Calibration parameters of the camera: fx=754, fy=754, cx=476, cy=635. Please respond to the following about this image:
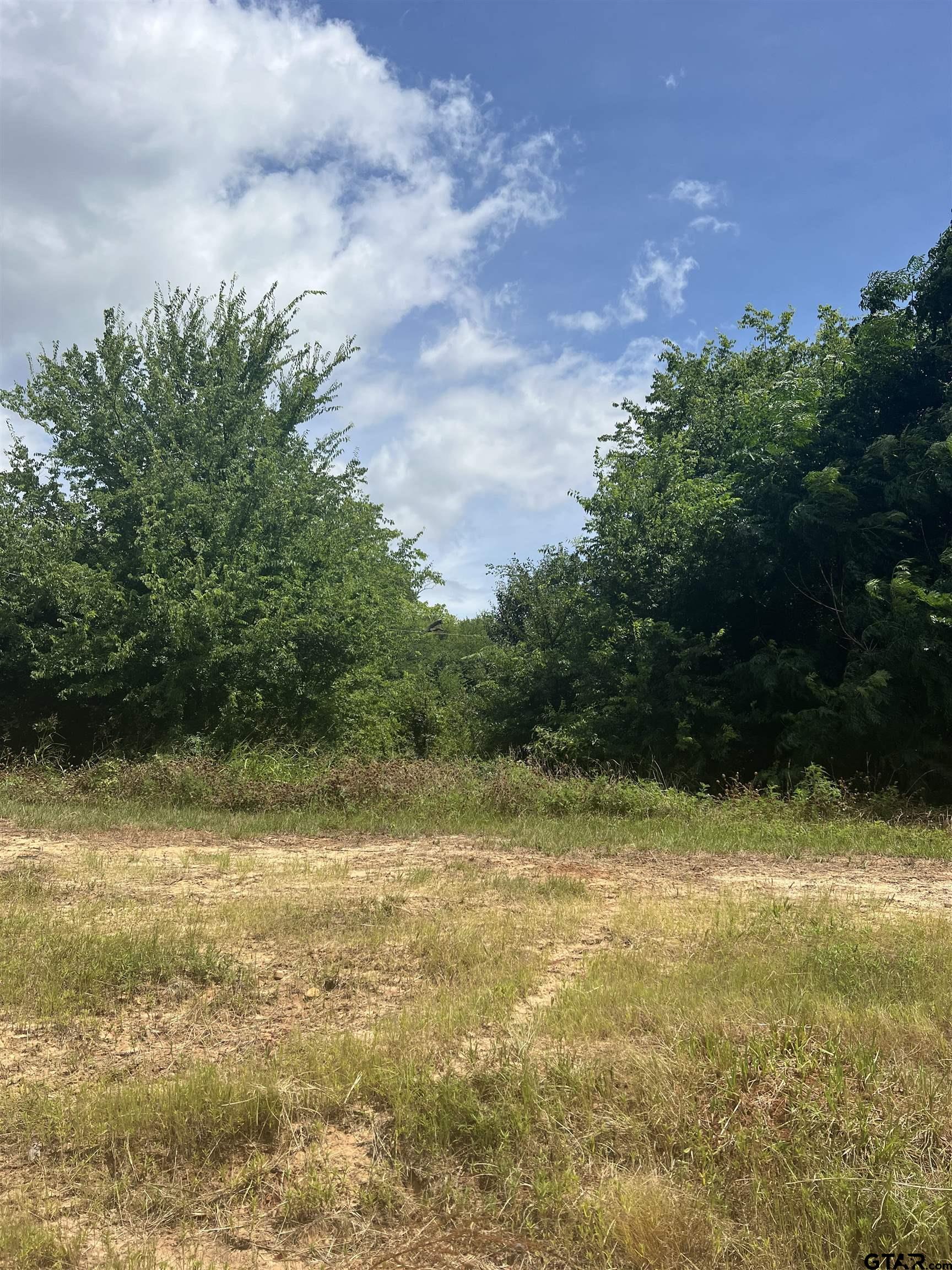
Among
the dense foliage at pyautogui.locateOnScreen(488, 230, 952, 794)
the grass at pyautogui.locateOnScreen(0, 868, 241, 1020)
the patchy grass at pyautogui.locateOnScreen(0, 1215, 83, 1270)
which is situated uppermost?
the dense foliage at pyautogui.locateOnScreen(488, 230, 952, 794)

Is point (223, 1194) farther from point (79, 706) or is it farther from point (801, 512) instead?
point (79, 706)

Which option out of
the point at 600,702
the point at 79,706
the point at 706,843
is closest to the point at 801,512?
the point at 600,702

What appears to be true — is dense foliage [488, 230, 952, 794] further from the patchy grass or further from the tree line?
the patchy grass

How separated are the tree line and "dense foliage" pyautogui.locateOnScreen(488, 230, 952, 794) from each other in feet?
0.19

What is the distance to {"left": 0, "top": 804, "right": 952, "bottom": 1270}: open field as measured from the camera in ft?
8.43

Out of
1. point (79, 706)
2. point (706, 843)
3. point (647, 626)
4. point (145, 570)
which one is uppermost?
point (145, 570)

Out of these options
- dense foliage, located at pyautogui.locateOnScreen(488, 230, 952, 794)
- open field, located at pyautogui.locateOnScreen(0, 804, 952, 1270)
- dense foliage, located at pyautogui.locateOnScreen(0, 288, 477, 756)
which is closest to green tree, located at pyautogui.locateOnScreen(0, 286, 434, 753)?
dense foliage, located at pyautogui.locateOnScreen(0, 288, 477, 756)

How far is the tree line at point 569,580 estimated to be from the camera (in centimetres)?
1374

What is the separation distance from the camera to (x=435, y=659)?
1232 inches

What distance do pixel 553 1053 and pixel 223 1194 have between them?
5.04 feet

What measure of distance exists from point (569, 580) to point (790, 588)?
5660 mm

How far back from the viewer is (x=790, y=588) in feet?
52.4

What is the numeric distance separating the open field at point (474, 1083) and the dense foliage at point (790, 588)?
7466mm

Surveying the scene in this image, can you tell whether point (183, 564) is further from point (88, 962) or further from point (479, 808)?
point (88, 962)
